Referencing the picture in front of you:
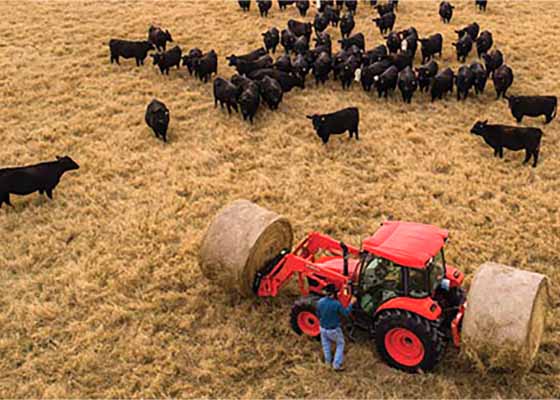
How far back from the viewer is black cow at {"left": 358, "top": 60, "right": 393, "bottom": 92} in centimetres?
1627

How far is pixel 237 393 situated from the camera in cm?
675

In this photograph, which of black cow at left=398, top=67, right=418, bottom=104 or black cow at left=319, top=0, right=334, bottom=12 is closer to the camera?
black cow at left=398, top=67, right=418, bottom=104

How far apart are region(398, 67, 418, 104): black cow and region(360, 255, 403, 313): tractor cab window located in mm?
9769

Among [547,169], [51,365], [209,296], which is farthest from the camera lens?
[547,169]

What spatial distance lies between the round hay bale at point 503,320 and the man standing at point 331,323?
148cm

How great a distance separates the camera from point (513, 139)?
12.3 m

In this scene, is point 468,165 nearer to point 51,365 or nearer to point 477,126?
point 477,126

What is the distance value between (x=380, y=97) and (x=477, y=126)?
3839mm

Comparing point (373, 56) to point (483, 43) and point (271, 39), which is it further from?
point (483, 43)

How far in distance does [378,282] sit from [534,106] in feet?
32.2

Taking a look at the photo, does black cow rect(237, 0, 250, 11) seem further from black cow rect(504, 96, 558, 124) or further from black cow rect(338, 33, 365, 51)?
black cow rect(504, 96, 558, 124)

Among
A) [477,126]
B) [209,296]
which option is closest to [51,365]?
[209,296]

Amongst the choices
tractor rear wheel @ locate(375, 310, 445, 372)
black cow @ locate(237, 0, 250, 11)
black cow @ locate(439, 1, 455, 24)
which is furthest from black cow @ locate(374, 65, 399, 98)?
black cow @ locate(237, 0, 250, 11)

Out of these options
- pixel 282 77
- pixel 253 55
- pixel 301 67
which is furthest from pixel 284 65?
pixel 253 55
